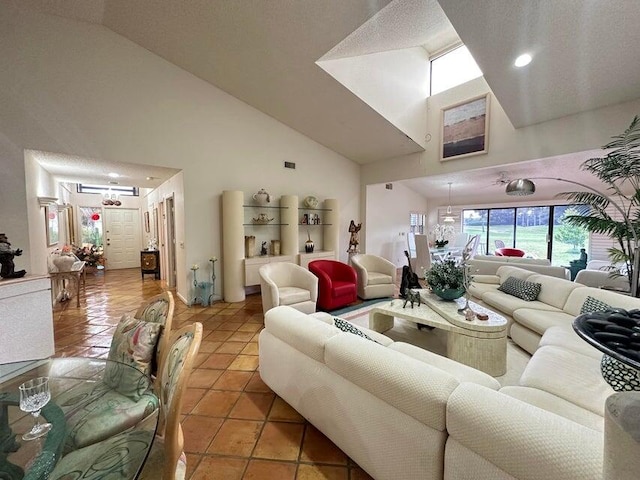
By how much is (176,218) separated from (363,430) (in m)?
4.58

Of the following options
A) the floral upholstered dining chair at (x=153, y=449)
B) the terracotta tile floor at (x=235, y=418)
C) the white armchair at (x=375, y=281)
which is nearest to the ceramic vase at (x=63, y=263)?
the terracotta tile floor at (x=235, y=418)

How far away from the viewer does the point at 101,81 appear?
11.6 ft

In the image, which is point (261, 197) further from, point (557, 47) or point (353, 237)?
point (557, 47)

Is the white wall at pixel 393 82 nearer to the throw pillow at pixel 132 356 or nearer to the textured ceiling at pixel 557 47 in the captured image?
the textured ceiling at pixel 557 47

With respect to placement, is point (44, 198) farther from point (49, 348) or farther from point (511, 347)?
point (511, 347)

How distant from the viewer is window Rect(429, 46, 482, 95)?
5.00 meters

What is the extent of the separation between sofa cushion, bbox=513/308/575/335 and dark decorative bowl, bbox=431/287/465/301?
63cm

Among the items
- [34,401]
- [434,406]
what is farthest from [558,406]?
[34,401]

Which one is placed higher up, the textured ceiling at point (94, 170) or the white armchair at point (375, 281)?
the textured ceiling at point (94, 170)

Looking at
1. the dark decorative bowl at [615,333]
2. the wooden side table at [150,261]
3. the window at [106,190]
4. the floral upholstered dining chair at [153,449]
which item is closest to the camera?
the dark decorative bowl at [615,333]

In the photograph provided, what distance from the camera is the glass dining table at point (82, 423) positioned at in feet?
3.43

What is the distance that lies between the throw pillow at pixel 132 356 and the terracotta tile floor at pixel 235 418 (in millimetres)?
535

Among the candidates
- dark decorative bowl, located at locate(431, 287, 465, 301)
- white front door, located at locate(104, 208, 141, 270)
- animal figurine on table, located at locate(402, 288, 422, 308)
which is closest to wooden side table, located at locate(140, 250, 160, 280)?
white front door, located at locate(104, 208, 141, 270)

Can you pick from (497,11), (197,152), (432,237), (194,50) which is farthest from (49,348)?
(432,237)
